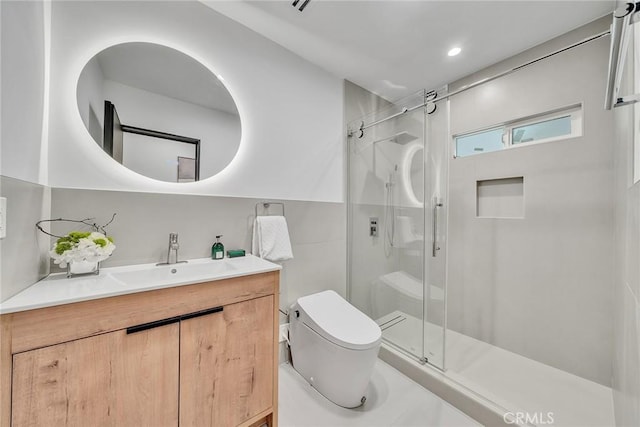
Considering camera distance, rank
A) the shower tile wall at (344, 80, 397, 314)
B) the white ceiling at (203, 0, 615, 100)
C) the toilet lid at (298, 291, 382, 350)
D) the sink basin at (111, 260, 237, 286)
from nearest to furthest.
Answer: the sink basin at (111, 260, 237, 286), the toilet lid at (298, 291, 382, 350), the white ceiling at (203, 0, 615, 100), the shower tile wall at (344, 80, 397, 314)

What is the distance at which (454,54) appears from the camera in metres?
1.84

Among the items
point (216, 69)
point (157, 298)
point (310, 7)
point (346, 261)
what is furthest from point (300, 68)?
point (157, 298)

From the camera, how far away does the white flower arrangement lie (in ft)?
3.15

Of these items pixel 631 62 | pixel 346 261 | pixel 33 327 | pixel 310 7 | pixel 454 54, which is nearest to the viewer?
pixel 33 327

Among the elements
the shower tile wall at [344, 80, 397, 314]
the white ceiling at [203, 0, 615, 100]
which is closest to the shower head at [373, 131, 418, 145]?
the shower tile wall at [344, 80, 397, 314]

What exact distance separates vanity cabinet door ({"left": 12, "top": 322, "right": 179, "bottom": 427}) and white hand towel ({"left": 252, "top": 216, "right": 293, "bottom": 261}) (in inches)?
27.3

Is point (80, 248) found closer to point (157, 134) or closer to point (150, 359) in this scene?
point (150, 359)

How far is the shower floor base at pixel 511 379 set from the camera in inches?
52.1

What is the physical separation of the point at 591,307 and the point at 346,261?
5.52 ft

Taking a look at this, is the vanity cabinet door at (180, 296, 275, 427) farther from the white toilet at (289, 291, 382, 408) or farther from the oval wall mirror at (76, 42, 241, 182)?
the oval wall mirror at (76, 42, 241, 182)

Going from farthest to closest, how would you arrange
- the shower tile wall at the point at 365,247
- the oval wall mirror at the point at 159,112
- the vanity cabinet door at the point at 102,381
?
Answer: 1. the shower tile wall at the point at 365,247
2. the oval wall mirror at the point at 159,112
3. the vanity cabinet door at the point at 102,381

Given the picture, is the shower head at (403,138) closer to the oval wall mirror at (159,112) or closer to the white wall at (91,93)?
the oval wall mirror at (159,112)

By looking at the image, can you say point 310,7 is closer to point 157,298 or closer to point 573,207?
point 157,298

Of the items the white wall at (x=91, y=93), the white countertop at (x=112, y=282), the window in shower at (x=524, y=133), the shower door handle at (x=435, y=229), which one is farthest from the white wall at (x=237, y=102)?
the window in shower at (x=524, y=133)
